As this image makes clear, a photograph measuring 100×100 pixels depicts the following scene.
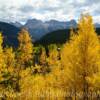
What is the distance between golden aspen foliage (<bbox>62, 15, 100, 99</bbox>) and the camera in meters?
29.8

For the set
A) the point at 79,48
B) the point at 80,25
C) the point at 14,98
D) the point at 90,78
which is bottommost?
the point at 14,98

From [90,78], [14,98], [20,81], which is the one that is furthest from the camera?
[20,81]

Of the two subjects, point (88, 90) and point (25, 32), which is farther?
point (25, 32)

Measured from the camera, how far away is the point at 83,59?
2991cm

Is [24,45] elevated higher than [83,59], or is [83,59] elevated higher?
[24,45]

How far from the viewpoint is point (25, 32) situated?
51906 mm

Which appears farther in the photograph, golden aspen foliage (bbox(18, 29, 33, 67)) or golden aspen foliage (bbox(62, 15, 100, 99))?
golden aspen foliage (bbox(18, 29, 33, 67))

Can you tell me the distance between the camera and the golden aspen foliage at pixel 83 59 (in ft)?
97.7

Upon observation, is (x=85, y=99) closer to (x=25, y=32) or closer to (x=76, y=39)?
(x=76, y=39)

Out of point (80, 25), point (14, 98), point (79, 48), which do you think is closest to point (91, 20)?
point (80, 25)

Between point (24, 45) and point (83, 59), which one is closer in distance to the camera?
point (83, 59)

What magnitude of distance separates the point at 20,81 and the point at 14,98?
365 inches

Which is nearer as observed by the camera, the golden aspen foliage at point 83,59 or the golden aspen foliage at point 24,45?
the golden aspen foliage at point 83,59

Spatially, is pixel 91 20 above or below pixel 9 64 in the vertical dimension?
above
